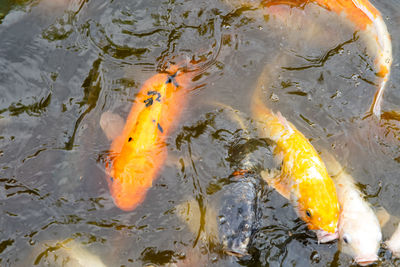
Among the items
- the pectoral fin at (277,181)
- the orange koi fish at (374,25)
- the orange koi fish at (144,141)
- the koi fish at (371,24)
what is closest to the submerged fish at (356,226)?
the pectoral fin at (277,181)

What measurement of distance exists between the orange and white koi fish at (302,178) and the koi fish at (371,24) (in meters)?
0.95

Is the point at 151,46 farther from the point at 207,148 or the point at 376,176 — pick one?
the point at 376,176

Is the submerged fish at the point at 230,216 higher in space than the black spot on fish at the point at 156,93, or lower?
lower

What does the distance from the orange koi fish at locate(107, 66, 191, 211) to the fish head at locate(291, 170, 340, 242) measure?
1327 mm

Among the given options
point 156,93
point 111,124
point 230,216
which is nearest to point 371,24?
point 156,93

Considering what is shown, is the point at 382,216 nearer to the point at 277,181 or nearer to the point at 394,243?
the point at 394,243

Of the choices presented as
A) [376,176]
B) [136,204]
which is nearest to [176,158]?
[136,204]

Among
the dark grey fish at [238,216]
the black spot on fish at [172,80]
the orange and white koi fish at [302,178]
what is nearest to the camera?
the dark grey fish at [238,216]

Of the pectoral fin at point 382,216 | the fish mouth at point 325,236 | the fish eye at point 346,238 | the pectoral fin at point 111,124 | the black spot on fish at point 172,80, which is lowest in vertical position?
the pectoral fin at point 111,124

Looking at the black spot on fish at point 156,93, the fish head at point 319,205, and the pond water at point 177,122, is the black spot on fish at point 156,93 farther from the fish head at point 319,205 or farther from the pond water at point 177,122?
the fish head at point 319,205

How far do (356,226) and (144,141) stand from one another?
201 centimetres

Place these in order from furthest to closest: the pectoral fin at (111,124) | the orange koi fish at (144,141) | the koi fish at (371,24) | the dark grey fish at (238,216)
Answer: the koi fish at (371,24) < the pectoral fin at (111,124) < the orange koi fish at (144,141) < the dark grey fish at (238,216)

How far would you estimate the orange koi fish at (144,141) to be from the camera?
145 inches

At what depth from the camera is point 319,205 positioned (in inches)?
136
